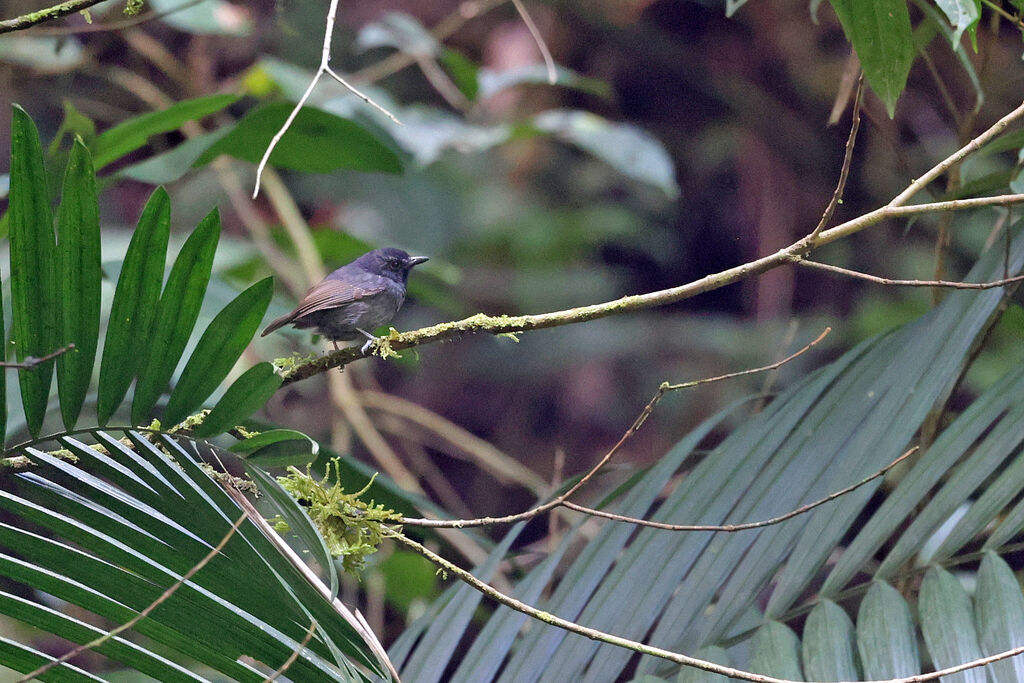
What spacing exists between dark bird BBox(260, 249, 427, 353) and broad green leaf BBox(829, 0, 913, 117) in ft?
4.64

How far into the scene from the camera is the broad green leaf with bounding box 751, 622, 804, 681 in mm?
1348

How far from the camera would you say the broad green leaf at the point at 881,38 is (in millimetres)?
1478

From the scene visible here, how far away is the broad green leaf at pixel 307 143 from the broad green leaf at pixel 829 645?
174 cm

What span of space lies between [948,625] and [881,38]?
0.99m

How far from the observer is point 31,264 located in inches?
48.6

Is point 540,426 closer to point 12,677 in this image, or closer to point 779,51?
point 779,51

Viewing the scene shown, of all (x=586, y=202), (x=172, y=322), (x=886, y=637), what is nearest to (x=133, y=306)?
(x=172, y=322)


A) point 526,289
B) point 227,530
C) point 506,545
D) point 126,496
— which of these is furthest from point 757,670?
point 526,289

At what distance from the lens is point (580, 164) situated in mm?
6434

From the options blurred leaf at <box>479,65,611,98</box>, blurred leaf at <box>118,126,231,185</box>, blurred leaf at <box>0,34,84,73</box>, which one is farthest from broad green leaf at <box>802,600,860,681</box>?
blurred leaf at <box>0,34,84,73</box>

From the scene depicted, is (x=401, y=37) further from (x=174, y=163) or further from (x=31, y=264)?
(x=31, y=264)

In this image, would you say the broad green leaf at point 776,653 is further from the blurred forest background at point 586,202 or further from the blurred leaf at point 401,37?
the blurred forest background at point 586,202

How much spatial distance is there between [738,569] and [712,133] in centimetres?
495

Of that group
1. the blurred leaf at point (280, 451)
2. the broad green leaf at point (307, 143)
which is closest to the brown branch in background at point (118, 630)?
the blurred leaf at point (280, 451)
